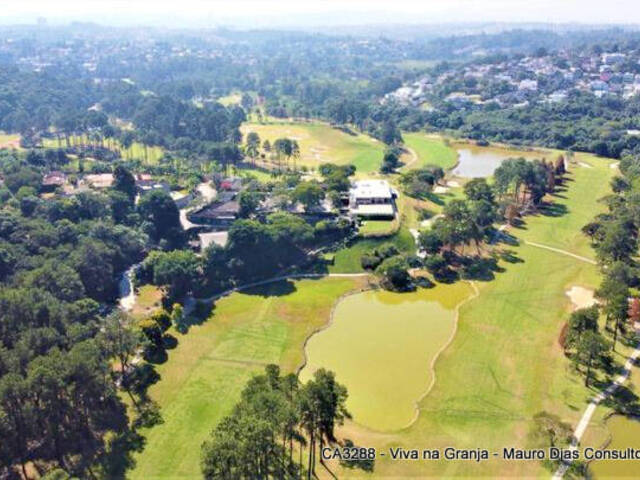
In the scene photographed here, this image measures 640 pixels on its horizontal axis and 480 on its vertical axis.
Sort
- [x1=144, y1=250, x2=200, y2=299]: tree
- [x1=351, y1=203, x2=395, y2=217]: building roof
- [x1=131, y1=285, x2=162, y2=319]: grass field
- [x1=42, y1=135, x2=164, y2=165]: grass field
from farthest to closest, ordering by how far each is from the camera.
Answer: [x1=42, y1=135, x2=164, y2=165]: grass field
[x1=351, y1=203, x2=395, y2=217]: building roof
[x1=144, y1=250, x2=200, y2=299]: tree
[x1=131, y1=285, x2=162, y2=319]: grass field

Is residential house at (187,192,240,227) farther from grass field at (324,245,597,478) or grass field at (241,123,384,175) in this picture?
grass field at (241,123,384,175)

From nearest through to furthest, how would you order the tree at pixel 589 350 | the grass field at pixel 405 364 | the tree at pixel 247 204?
1. the grass field at pixel 405 364
2. the tree at pixel 589 350
3. the tree at pixel 247 204

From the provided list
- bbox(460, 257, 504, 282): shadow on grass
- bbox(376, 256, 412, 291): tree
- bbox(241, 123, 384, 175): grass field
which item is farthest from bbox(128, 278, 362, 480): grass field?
bbox(241, 123, 384, 175): grass field

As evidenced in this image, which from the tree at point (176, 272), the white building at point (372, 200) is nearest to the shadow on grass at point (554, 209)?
the white building at point (372, 200)

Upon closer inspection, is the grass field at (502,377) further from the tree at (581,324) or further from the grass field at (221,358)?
the grass field at (221,358)

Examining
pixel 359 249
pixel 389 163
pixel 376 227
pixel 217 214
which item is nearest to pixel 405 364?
pixel 359 249

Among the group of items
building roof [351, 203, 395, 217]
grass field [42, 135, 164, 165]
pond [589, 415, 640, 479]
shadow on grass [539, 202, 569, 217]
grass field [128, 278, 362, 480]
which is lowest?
grass field [128, 278, 362, 480]

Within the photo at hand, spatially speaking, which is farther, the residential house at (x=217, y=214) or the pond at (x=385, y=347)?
the residential house at (x=217, y=214)

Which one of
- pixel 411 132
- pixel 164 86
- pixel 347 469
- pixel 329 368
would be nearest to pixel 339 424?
pixel 347 469

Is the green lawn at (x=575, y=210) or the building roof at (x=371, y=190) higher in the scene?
the building roof at (x=371, y=190)
